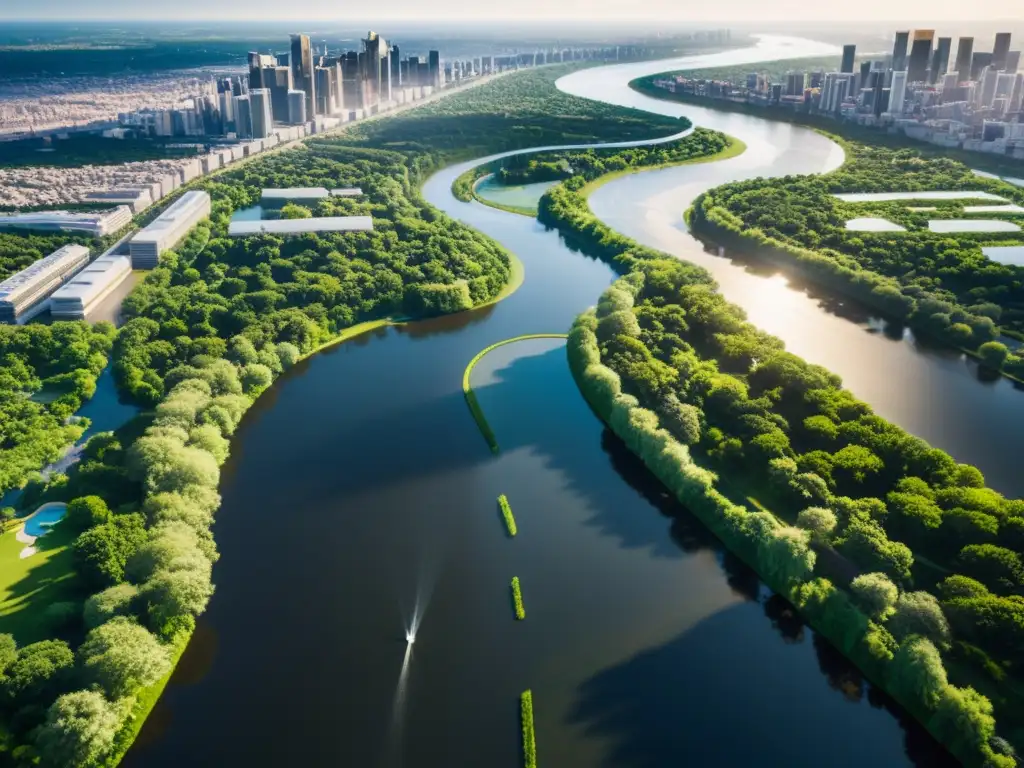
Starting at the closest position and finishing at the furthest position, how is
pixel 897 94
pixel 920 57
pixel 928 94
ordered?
pixel 897 94 < pixel 928 94 < pixel 920 57

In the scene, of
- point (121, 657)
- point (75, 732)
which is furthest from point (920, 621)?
point (75, 732)

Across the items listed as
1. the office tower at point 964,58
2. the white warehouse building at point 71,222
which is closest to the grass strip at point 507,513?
the white warehouse building at point 71,222

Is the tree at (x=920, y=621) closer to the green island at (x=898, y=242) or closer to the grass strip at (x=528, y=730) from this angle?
the grass strip at (x=528, y=730)

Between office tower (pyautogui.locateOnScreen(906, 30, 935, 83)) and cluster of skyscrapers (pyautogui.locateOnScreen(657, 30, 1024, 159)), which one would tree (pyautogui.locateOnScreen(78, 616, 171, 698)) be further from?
office tower (pyautogui.locateOnScreen(906, 30, 935, 83))

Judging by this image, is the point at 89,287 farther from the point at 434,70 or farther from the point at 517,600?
the point at 434,70

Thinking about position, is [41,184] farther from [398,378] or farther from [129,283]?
[398,378]

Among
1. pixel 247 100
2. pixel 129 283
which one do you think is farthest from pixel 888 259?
pixel 247 100
